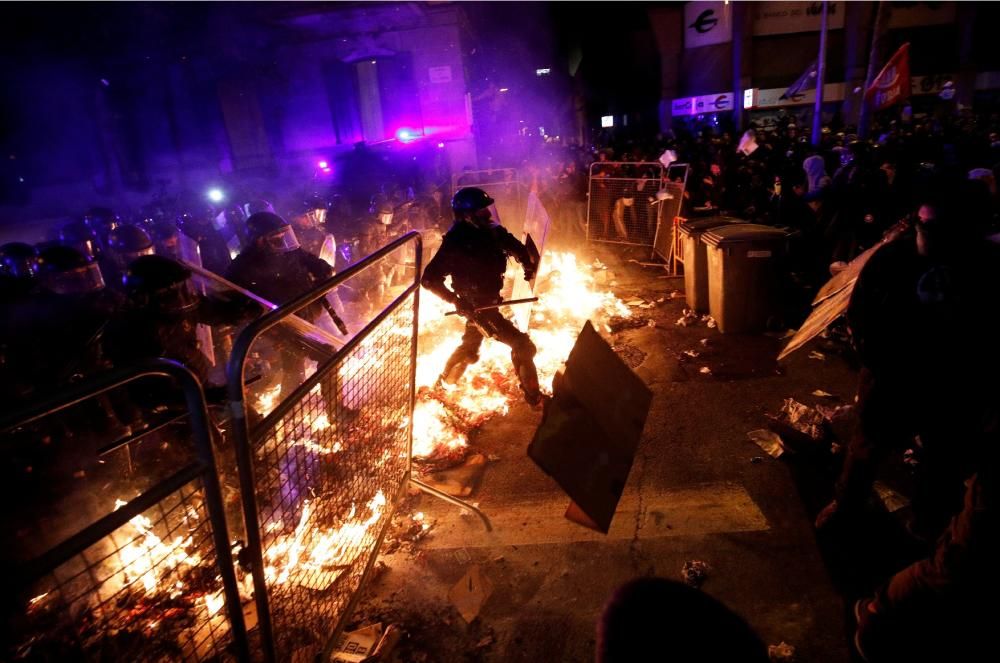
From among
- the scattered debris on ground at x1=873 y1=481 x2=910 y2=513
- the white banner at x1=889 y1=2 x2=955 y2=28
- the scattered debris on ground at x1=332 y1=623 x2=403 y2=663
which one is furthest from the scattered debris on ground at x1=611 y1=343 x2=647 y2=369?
the white banner at x1=889 y1=2 x2=955 y2=28

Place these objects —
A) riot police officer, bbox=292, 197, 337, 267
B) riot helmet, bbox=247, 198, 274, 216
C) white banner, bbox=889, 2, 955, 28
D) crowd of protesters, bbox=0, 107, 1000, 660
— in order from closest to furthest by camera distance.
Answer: crowd of protesters, bbox=0, 107, 1000, 660
riot police officer, bbox=292, 197, 337, 267
riot helmet, bbox=247, 198, 274, 216
white banner, bbox=889, 2, 955, 28

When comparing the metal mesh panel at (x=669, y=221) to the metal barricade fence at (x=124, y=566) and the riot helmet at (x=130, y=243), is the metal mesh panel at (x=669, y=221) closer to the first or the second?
the riot helmet at (x=130, y=243)

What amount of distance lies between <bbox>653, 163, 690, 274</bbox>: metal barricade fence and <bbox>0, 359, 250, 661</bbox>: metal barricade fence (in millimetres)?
8225

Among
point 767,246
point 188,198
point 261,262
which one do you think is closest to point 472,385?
point 261,262

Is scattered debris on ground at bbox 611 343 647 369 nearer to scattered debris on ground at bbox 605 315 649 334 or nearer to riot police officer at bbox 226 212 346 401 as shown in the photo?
scattered debris on ground at bbox 605 315 649 334

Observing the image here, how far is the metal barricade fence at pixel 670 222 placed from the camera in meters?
9.48

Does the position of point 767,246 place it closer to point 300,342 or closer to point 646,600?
point 300,342

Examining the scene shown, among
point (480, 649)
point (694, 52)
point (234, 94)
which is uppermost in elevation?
point (694, 52)

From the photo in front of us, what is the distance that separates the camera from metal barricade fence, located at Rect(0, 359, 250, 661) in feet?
4.90

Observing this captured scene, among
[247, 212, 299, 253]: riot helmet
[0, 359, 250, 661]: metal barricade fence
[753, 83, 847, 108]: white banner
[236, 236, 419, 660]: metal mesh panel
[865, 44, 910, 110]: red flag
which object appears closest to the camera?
[0, 359, 250, 661]: metal barricade fence

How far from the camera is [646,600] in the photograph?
4.16 ft

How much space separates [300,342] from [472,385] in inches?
80.6

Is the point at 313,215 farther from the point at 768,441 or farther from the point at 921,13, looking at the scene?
the point at 921,13

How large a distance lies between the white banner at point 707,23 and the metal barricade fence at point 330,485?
29733 millimetres
